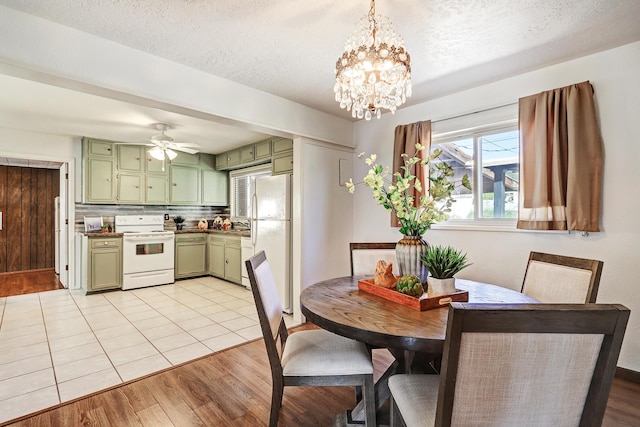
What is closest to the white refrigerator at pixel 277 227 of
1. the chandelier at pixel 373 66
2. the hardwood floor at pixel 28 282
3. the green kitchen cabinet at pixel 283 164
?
the green kitchen cabinet at pixel 283 164

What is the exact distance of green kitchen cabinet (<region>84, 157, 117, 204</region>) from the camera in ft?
15.2

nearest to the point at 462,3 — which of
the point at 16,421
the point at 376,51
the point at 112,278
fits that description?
the point at 376,51

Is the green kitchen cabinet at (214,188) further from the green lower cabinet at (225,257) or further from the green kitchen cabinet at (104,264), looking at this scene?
the green kitchen cabinet at (104,264)

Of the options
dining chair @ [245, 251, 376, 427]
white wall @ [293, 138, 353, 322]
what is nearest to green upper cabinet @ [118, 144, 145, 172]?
white wall @ [293, 138, 353, 322]

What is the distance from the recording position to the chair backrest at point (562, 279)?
163cm

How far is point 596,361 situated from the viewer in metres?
0.82

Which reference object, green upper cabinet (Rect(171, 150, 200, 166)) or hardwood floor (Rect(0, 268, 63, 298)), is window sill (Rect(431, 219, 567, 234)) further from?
hardwood floor (Rect(0, 268, 63, 298))

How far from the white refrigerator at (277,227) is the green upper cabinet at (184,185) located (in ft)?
7.38

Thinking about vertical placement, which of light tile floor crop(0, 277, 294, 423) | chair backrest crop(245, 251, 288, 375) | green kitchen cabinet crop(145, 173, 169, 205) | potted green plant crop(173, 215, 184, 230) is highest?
Answer: green kitchen cabinet crop(145, 173, 169, 205)

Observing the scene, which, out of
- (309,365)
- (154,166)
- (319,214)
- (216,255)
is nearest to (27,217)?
(154,166)

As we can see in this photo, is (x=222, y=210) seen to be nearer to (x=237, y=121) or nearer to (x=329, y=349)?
(x=237, y=121)

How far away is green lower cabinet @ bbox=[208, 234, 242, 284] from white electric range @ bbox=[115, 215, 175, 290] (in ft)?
2.24

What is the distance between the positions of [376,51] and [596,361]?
5.05 ft

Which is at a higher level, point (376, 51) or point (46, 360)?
A: point (376, 51)
